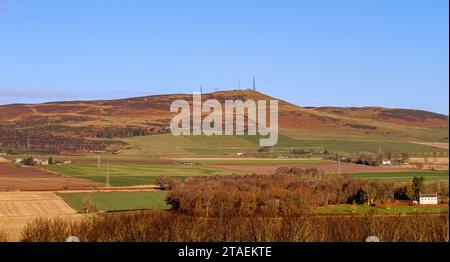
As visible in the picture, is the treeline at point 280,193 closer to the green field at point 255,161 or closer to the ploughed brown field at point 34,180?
the ploughed brown field at point 34,180

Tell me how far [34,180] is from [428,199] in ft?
68.0

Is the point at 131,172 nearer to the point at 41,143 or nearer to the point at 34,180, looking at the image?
the point at 41,143

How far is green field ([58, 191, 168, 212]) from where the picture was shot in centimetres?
2955

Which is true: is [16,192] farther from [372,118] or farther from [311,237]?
[372,118]

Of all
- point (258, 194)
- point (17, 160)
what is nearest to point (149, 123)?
point (17, 160)

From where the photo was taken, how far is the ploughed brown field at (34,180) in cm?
3100

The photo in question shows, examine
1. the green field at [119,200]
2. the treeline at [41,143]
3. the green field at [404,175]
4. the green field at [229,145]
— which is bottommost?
the green field at [119,200]

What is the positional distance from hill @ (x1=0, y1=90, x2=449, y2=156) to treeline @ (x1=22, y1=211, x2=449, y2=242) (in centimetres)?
1992

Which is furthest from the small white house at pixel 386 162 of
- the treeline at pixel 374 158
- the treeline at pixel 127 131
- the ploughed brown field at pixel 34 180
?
the treeline at pixel 127 131

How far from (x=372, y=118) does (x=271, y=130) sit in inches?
673

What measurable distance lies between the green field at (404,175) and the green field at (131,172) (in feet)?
28.4

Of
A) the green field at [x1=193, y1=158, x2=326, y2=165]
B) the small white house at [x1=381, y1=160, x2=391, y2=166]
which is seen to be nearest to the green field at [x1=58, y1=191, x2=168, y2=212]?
the green field at [x1=193, y1=158, x2=326, y2=165]

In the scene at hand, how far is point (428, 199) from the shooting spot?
115ft
